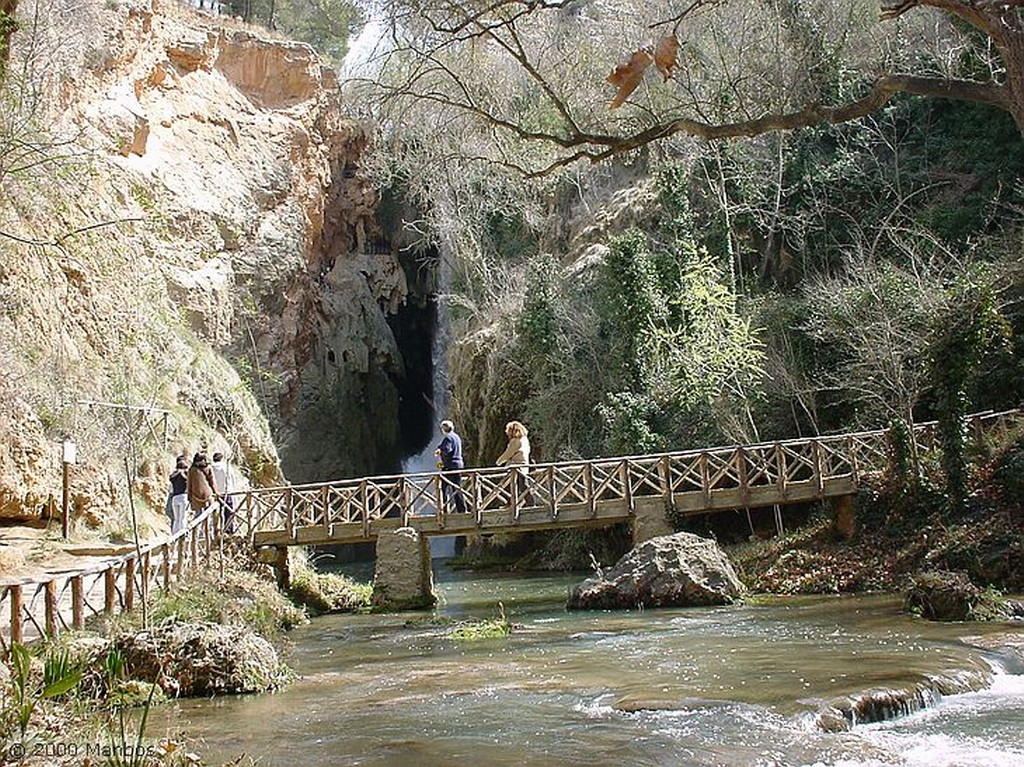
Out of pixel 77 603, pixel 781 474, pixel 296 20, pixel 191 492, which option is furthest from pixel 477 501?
pixel 296 20

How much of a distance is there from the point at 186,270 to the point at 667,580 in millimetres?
18309

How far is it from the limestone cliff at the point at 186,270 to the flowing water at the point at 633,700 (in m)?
6.32

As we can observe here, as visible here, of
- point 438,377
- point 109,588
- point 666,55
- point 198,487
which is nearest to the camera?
point 666,55

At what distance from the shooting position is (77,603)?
383 inches

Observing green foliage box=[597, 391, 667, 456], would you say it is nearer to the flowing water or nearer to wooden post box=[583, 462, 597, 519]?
wooden post box=[583, 462, 597, 519]

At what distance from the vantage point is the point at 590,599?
1588cm

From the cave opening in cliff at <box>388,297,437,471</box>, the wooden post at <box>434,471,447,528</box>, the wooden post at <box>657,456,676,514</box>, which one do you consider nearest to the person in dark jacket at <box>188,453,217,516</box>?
the wooden post at <box>434,471,447,528</box>

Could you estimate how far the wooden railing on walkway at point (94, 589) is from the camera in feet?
28.7

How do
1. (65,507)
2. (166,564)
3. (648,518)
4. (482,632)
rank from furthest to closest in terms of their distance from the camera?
(648,518)
(65,507)
(482,632)
(166,564)

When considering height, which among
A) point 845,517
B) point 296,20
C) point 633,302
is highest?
point 296,20

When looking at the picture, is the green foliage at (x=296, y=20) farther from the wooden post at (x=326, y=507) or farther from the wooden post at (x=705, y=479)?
the wooden post at (x=705, y=479)

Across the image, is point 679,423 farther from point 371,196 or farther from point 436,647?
point 371,196

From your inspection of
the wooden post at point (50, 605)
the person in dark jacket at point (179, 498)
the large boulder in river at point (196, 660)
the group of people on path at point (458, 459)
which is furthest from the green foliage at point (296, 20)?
the wooden post at point (50, 605)

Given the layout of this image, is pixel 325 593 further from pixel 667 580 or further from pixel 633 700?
pixel 633 700
